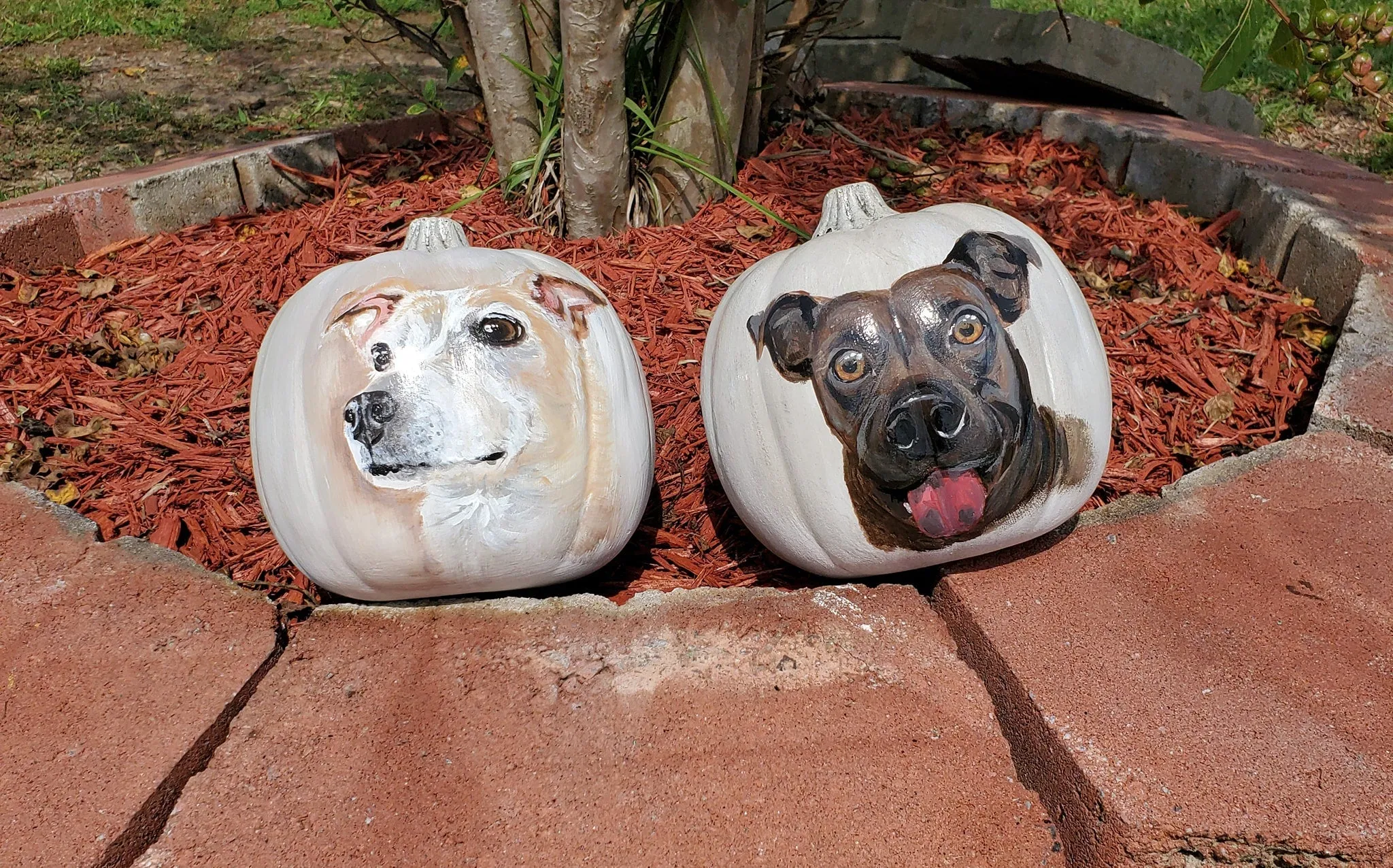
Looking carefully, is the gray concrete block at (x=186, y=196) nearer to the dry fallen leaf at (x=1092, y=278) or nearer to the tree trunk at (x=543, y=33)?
the tree trunk at (x=543, y=33)

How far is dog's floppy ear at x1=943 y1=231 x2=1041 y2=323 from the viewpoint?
2039mm

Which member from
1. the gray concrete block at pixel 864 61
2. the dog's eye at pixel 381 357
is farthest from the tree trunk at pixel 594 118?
the gray concrete block at pixel 864 61

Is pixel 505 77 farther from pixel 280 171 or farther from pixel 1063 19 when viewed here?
pixel 1063 19

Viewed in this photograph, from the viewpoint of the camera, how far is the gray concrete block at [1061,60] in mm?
4273

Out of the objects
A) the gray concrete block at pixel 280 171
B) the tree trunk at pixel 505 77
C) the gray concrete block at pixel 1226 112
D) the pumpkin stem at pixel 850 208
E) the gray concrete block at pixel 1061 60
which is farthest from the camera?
the gray concrete block at pixel 1226 112

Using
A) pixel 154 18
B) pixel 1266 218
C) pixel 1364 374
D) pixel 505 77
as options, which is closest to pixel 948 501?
pixel 1364 374

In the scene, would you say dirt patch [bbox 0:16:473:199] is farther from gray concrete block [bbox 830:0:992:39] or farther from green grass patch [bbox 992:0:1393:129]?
green grass patch [bbox 992:0:1393:129]

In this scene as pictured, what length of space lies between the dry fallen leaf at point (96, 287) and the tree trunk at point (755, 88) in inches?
86.3

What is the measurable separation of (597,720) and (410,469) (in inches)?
23.4

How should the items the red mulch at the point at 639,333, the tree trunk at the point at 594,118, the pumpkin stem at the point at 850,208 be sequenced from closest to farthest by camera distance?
the pumpkin stem at the point at 850,208, the red mulch at the point at 639,333, the tree trunk at the point at 594,118

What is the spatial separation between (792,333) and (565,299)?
0.51 m

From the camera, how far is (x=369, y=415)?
1928 millimetres

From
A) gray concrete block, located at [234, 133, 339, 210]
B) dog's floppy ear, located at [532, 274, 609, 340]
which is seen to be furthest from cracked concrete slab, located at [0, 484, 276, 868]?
gray concrete block, located at [234, 133, 339, 210]

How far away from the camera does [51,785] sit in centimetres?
174
